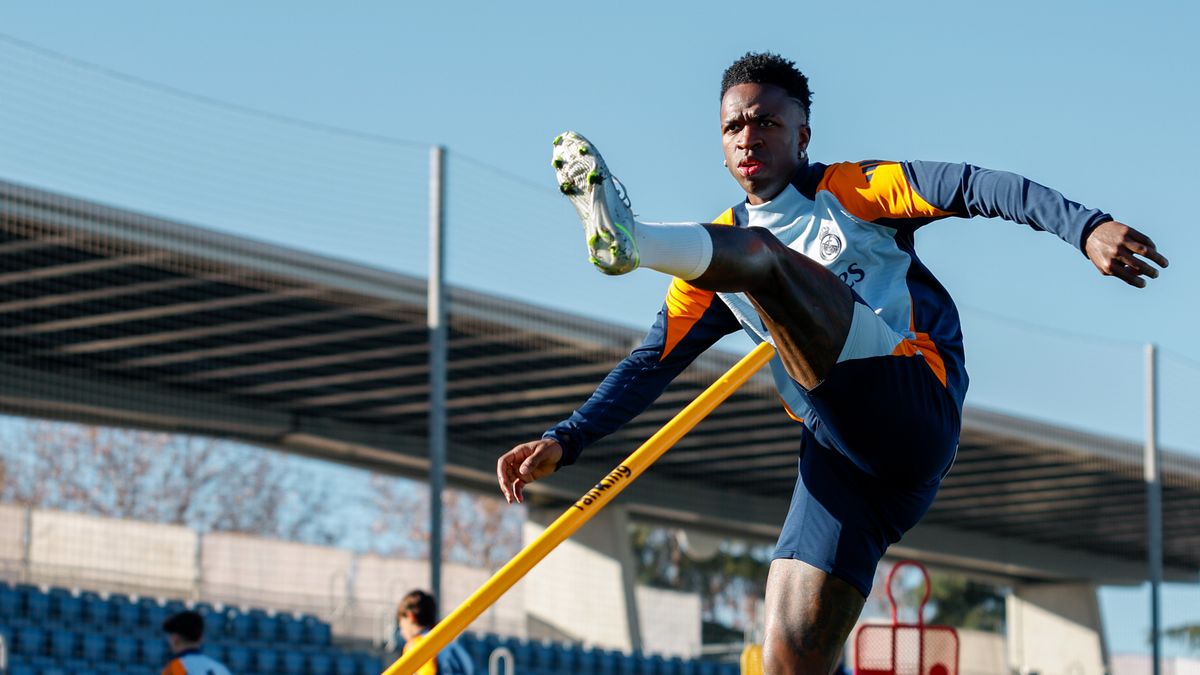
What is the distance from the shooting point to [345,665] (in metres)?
14.9

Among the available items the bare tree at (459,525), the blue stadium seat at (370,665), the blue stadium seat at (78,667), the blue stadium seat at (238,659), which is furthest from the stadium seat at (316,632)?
the bare tree at (459,525)

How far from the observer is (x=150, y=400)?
754 inches

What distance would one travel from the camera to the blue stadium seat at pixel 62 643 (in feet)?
43.7

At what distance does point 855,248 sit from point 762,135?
36 centimetres

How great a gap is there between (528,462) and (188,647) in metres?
4.90

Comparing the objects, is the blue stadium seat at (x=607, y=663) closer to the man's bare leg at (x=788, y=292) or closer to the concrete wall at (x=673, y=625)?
the concrete wall at (x=673, y=625)

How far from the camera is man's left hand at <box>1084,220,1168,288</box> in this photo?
3453 millimetres

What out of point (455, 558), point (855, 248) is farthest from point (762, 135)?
point (455, 558)

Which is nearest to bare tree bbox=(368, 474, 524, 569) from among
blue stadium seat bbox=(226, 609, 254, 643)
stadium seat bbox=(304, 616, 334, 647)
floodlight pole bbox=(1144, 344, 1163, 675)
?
floodlight pole bbox=(1144, 344, 1163, 675)

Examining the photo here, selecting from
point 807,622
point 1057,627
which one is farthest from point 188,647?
point 1057,627

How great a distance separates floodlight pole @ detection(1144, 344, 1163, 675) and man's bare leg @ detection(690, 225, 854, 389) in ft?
57.5

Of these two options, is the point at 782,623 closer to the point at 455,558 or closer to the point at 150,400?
the point at 150,400

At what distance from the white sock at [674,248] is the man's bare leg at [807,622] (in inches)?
48.4

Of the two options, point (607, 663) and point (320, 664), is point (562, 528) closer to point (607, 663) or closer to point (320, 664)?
point (320, 664)
